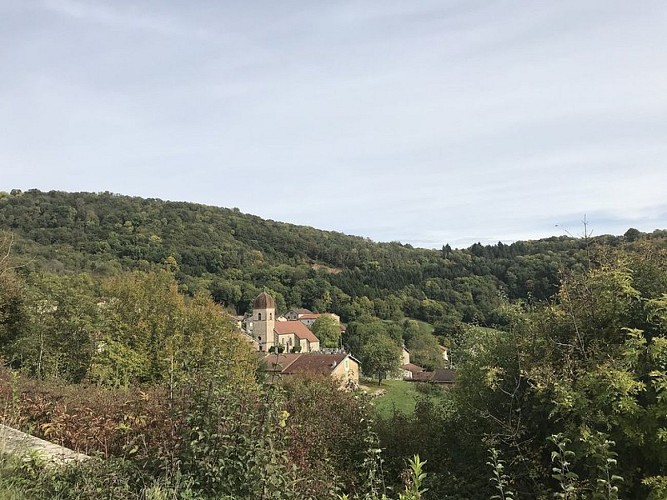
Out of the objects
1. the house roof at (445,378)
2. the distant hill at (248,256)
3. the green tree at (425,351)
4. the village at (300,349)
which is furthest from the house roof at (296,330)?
the house roof at (445,378)

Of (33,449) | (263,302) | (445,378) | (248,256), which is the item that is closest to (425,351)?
Result: (263,302)

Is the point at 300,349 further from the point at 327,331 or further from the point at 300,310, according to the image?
the point at 300,310

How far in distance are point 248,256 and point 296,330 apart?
33.7 m

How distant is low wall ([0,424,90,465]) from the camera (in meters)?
4.82

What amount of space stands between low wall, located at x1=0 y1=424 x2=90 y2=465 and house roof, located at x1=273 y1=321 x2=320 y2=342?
7382 centimetres

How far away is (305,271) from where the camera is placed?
11781 centimetres

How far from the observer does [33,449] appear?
17.0 feet

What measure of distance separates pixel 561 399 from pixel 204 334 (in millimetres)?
16863

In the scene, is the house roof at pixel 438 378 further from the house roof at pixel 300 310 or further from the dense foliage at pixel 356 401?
the house roof at pixel 300 310

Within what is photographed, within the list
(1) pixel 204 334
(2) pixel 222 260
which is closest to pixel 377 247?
(2) pixel 222 260

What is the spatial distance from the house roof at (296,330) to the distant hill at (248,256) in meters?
13.3

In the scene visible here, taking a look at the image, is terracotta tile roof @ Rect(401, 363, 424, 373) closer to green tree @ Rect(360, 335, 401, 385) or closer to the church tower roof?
green tree @ Rect(360, 335, 401, 385)

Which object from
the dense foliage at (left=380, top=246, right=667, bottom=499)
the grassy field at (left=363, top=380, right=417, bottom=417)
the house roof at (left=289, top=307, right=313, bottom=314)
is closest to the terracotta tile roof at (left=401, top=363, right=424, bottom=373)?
the house roof at (left=289, top=307, right=313, bottom=314)

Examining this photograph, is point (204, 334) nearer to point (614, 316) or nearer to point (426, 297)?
point (614, 316)
